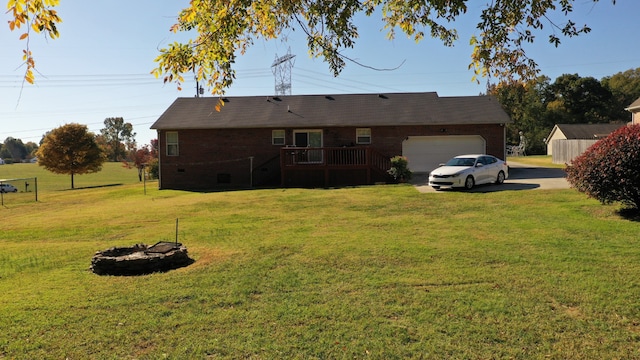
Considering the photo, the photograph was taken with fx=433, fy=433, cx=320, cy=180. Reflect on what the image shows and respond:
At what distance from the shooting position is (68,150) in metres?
40.5

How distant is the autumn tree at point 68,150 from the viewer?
40219 mm

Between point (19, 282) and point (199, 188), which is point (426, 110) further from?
point (19, 282)

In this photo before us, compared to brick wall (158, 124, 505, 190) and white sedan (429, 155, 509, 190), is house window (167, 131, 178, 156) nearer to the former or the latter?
brick wall (158, 124, 505, 190)

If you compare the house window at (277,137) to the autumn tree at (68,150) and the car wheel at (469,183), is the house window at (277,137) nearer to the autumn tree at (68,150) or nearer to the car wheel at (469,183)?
the car wheel at (469,183)

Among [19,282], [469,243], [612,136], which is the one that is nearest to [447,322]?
[469,243]

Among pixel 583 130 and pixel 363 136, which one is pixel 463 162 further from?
pixel 583 130

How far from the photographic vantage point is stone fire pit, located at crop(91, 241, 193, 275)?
6629 mm

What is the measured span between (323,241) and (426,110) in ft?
63.1

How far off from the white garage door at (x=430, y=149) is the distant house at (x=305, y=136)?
55 mm

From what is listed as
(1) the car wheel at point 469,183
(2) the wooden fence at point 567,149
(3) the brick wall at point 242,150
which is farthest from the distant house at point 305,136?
(2) the wooden fence at point 567,149

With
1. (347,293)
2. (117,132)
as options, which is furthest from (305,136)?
(117,132)

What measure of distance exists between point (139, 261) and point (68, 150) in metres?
39.8

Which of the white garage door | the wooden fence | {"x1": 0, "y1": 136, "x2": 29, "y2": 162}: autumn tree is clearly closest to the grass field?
the white garage door

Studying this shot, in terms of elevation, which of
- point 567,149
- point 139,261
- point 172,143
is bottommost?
point 139,261
